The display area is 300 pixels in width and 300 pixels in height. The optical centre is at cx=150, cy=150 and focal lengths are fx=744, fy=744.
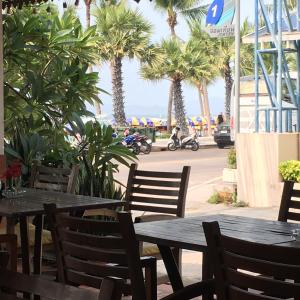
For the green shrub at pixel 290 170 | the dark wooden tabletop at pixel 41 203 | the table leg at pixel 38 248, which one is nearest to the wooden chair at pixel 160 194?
the dark wooden tabletop at pixel 41 203

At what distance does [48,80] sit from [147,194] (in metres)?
2.65

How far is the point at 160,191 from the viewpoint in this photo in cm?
544

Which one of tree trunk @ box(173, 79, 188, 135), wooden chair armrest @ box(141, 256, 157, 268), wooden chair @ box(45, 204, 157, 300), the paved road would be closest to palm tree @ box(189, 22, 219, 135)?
tree trunk @ box(173, 79, 188, 135)

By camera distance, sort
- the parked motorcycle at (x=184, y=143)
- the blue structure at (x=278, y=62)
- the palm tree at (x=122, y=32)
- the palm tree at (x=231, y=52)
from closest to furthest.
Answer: the blue structure at (x=278, y=62) < the parked motorcycle at (x=184, y=143) < the palm tree at (x=122, y=32) < the palm tree at (x=231, y=52)

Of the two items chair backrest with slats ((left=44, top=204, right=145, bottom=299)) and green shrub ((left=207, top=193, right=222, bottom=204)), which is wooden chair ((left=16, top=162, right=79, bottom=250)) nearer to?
chair backrest with slats ((left=44, top=204, right=145, bottom=299))

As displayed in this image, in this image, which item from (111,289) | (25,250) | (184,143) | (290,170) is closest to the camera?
(111,289)

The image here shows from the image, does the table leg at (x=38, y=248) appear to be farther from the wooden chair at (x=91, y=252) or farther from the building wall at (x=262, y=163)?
the building wall at (x=262, y=163)

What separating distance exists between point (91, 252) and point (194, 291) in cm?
47

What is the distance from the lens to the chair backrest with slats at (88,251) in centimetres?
311

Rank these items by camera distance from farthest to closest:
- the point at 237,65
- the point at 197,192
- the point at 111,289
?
the point at 197,192 < the point at 237,65 < the point at 111,289

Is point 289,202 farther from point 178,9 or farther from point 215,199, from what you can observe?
point 178,9

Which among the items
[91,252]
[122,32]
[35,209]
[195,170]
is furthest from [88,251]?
[122,32]

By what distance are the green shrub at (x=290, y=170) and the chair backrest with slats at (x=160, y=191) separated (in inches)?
215

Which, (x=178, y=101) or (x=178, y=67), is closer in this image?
(x=178, y=67)
